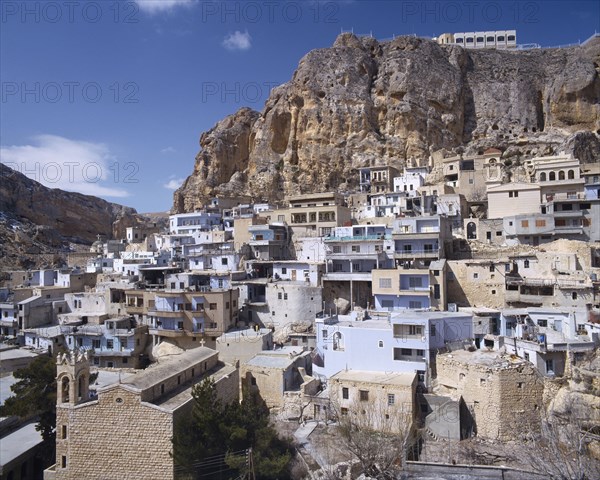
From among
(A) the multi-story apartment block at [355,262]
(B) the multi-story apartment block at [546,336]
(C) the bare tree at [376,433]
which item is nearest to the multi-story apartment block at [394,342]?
(B) the multi-story apartment block at [546,336]

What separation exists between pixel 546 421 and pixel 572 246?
14325 mm

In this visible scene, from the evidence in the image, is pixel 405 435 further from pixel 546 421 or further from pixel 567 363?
pixel 567 363

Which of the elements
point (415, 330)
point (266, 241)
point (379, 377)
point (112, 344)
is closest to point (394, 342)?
point (415, 330)

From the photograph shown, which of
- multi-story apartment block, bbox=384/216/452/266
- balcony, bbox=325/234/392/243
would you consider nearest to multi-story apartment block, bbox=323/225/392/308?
balcony, bbox=325/234/392/243

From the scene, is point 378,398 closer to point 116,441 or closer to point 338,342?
point 338,342

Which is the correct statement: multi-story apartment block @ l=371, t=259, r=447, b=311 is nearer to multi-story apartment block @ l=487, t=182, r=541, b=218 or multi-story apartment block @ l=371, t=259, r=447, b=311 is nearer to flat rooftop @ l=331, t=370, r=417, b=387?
flat rooftop @ l=331, t=370, r=417, b=387

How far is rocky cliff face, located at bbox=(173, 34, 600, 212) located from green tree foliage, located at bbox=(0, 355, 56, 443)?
40.7 m

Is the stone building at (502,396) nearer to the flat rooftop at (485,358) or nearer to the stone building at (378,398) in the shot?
the flat rooftop at (485,358)

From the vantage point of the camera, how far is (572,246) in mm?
28766

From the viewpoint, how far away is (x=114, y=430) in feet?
55.4

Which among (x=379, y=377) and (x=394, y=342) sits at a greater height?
(x=394, y=342)

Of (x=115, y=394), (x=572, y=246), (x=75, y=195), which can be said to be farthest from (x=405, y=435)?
(x=75, y=195)

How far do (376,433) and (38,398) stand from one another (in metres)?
14.7

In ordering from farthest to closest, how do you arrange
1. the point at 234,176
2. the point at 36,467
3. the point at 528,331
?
the point at 234,176 → the point at 528,331 → the point at 36,467
